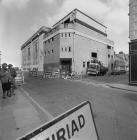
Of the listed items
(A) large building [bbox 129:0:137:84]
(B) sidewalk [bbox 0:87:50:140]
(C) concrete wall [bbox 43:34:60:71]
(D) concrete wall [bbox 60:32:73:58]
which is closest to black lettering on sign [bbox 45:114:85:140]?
(B) sidewalk [bbox 0:87:50:140]

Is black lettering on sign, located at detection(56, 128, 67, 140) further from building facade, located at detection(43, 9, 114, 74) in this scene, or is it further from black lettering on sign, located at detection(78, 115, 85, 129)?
building facade, located at detection(43, 9, 114, 74)

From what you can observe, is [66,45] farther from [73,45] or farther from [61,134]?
[61,134]

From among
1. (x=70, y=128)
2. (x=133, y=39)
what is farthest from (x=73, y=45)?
(x=70, y=128)

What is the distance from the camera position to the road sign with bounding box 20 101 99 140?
5.56 ft

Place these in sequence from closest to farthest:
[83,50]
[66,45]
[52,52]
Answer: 1. [66,45]
2. [83,50]
3. [52,52]

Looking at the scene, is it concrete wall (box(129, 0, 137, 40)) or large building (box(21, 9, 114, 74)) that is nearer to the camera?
concrete wall (box(129, 0, 137, 40))

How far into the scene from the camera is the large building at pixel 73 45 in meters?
46.5

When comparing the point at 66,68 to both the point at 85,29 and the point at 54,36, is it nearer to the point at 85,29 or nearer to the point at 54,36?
the point at 54,36

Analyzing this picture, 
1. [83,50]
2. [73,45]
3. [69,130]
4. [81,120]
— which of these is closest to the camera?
[69,130]

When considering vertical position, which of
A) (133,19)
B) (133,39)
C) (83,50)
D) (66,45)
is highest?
(66,45)

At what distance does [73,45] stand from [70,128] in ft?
148

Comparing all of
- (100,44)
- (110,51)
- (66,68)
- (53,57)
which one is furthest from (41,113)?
(110,51)

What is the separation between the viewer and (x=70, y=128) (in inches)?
79.4

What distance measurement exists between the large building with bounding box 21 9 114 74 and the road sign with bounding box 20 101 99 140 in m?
43.4
